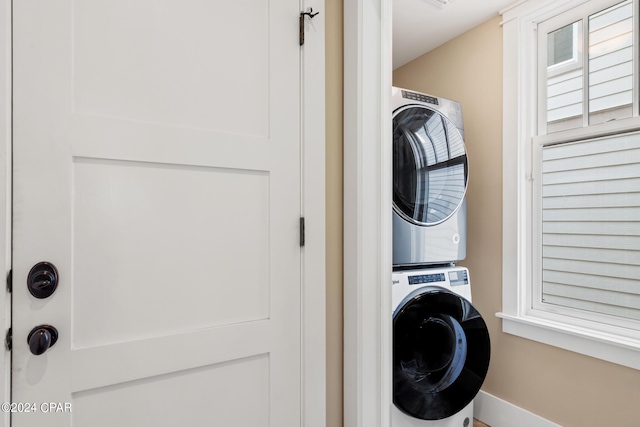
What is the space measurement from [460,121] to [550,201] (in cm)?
66

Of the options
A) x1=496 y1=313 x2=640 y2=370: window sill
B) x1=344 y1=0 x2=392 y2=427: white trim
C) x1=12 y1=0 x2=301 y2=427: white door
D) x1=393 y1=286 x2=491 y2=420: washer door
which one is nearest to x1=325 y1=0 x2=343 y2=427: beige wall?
x1=344 y1=0 x2=392 y2=427: white trim

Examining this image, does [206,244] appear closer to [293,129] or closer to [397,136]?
[293,129]

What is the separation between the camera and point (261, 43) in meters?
1.09

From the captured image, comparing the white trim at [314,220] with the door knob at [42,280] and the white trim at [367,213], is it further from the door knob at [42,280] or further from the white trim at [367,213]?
the door knob at [42,280]

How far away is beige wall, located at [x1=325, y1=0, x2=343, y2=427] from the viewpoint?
123cm

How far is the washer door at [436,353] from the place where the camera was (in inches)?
60.3

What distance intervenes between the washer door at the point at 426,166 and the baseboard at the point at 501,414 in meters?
1.18

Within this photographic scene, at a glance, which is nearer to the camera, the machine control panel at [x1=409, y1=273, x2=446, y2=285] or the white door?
the white door

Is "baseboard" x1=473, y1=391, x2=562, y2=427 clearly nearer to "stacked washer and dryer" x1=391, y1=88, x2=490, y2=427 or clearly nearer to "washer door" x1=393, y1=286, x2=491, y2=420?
"stacked washer and dryer" x1=391, y1=88, x2=490, y2=427

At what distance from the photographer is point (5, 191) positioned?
30.3 inches

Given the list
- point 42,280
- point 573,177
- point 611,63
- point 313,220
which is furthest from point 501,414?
point 42,280

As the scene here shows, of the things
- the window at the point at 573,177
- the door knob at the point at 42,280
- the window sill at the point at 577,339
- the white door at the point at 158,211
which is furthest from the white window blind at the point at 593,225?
the door knob at the point at 42,280

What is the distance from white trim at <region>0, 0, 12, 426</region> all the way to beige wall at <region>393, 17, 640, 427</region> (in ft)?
7.14

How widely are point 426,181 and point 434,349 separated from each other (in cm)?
78
